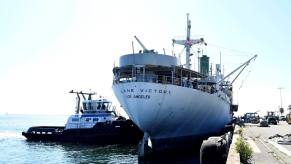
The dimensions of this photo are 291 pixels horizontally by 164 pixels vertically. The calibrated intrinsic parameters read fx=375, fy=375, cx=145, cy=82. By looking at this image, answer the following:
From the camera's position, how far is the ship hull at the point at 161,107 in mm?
37250

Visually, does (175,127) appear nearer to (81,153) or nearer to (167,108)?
(167,108)

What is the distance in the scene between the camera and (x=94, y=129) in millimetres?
62500

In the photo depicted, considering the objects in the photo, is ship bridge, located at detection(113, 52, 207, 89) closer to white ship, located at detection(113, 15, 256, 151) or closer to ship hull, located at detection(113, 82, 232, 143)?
white ship, located at detection(113, 15, 256, 151)

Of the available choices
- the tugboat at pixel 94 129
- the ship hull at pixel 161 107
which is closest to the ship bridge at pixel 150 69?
the ship hull at pixel 161 107

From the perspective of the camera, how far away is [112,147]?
5541 centimetres

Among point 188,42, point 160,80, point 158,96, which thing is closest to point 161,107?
point 158,96

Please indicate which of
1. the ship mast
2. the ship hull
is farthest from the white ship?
the ship mast

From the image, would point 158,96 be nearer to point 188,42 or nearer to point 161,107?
point 161,107

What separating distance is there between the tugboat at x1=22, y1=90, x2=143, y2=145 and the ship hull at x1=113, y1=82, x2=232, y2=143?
1815cm

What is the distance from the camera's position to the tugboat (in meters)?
60.3

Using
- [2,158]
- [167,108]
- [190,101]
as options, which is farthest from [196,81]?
[2,158]

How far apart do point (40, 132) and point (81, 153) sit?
2637 centimetres

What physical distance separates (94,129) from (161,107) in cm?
2743

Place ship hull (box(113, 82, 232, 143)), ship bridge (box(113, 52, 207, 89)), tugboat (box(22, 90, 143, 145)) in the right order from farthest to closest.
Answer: tugboat (box(22, 90, 143, 145)) → ship bridge (box(113, 52, 207, 89)) → ship hull (box(113, 82, 232, 143))
